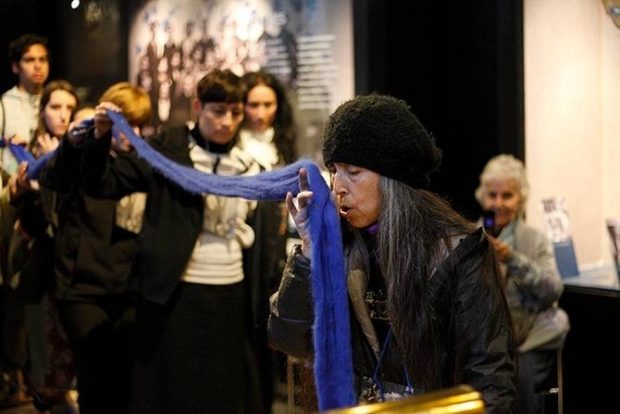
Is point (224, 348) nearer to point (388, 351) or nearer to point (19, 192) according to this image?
point (19, 192)

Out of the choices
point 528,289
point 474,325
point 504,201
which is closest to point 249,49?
point 504,201

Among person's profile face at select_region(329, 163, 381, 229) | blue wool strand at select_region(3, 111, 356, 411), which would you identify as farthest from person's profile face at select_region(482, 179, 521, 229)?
person's profile face at select_region(329, 163, 381, 229)

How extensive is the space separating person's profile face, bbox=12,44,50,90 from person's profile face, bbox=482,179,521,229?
2310mm

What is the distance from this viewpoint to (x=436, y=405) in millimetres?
1061

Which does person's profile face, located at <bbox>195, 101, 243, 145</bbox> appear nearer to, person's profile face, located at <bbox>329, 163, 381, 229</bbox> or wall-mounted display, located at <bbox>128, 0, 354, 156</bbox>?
wall-mounted display, located at <bbox>128, 0, 354, 156</bbox>

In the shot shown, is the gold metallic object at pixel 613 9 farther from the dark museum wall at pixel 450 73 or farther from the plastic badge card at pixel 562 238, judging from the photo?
the plastic badge card at pixel 562 238

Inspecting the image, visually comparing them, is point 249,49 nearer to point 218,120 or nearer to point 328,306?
point 218,120

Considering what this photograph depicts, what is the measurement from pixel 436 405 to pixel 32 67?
190 inches

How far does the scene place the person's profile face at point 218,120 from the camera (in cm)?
454

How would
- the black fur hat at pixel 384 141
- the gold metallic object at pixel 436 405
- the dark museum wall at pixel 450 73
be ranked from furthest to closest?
the dark museum wall at pixel 450 73, the black fur hat at pixel 384 141, the gold metallic object at pixel 436 405

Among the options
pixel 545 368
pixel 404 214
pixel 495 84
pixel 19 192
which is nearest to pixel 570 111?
pixel 495 84

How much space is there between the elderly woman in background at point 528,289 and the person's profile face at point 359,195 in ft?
6.73

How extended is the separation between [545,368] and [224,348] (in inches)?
51.2

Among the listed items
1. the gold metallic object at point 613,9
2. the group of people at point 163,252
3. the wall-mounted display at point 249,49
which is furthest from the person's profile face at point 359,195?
the wall-mounted display at point 249,49
